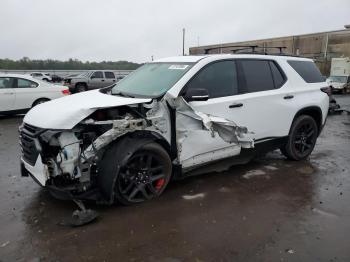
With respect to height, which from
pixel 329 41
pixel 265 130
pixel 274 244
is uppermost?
pixel 329 41

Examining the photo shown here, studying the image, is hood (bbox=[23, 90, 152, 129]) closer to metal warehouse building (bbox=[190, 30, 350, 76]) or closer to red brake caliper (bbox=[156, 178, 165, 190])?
red brake caliper (bbox=[156, 178, 165, 190])

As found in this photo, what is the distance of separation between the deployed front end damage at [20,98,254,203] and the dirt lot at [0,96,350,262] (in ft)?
1.31

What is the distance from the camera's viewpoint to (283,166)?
5703 millimetres

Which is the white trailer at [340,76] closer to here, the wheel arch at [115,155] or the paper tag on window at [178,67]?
the paper tag on window at [178,67]

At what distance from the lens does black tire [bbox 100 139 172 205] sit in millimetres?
3723

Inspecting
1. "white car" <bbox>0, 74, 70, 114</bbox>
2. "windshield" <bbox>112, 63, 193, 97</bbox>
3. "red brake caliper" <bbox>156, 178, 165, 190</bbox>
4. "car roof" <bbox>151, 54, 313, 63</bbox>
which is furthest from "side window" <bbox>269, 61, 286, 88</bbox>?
→ "white car" <bbox>0, 74, 70, 114</bbox>

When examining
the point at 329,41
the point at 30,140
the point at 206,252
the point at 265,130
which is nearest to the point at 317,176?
the point at 265,130

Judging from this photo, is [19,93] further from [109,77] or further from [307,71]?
[109,77]

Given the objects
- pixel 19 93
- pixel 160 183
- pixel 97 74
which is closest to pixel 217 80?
pixel 160 183

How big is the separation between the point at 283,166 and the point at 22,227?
416 centimetres

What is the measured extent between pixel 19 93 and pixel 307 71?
885 centimetres

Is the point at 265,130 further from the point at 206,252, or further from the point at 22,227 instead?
the point at 22,227

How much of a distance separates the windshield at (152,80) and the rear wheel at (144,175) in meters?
0.78

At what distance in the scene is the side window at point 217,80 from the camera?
4.47 metres
